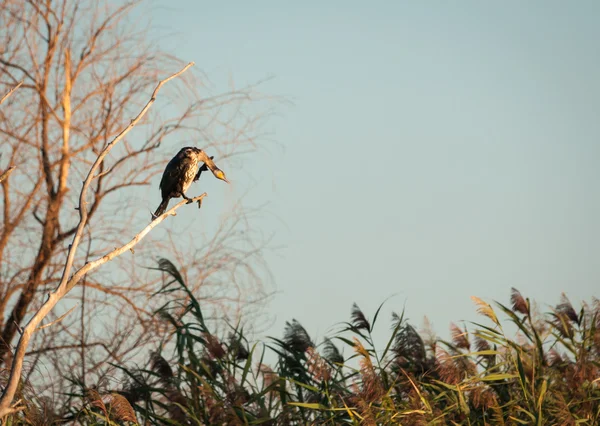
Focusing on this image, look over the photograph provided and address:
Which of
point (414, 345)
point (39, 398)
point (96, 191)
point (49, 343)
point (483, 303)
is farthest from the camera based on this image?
point (96, 191)

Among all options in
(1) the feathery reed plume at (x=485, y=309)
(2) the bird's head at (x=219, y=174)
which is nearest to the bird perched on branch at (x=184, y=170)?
(2) the bird's head at (x=219, y=174)

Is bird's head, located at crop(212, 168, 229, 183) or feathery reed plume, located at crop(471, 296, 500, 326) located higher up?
bird's head, located at crop(212, 168, 229, 183)

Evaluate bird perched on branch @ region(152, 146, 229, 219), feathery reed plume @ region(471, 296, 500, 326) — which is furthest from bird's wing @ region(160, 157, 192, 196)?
feathery reed plume @ region(471, 296, 500, 326)

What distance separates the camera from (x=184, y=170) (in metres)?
4.23

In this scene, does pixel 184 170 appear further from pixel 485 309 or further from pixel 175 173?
pixel 485 309

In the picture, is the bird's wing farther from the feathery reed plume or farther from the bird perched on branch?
the feathery reed plume

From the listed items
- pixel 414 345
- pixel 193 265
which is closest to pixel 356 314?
pixel 414 345

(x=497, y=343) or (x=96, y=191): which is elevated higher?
(x=96, y=191)

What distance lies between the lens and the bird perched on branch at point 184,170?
423 cm

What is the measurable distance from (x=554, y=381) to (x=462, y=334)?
71cm

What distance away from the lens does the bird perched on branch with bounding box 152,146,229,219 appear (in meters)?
4.23

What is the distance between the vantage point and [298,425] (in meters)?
5.04

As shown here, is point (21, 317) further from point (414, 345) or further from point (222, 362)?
point (414, 345)

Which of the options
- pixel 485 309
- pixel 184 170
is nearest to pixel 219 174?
pixel 184 170
